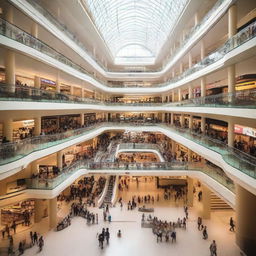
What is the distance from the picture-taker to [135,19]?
40.0 meters

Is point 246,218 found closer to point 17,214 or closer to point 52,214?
point 52,214

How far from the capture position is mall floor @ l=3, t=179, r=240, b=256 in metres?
16.4

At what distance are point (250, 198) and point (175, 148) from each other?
2261cm

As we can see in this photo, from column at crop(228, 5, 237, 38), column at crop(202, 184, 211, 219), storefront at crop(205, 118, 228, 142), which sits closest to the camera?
column at crop(228, 5, 237, 38)

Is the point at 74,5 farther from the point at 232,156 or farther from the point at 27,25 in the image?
the point at 232,156

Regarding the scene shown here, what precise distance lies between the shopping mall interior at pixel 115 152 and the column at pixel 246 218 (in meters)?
0.06

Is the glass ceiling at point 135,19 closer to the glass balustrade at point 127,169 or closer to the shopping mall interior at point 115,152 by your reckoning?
A: the shopping mall interior at point 115,152

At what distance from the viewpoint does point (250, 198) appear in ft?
49.6

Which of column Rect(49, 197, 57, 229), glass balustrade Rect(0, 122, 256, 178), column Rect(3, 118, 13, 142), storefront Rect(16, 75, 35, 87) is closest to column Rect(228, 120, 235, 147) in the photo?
glass balustrade Rect(0, 122, 256, 178)

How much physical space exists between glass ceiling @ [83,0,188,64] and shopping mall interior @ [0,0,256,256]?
1.24 feet

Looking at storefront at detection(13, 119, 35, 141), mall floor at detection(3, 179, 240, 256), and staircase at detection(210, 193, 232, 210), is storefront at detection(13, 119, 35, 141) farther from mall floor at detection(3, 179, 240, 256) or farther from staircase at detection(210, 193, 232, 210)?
staircase at detection(210, 193, 232, 210)

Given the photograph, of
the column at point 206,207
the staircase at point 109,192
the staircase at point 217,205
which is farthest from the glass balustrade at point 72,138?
the staircase at point 109,192

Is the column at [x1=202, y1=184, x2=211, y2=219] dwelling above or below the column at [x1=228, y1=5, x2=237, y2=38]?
below

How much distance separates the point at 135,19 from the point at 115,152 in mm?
22374
